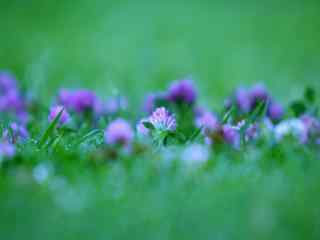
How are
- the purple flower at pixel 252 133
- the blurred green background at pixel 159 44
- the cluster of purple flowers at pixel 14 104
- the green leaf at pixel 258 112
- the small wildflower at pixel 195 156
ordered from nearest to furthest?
1. the small wildflower at pixel 195 156
2. the purple flower at pixel 252 133
3. the green leaf at pixel 258 112
4. the cluster of purple flowers at pixel 14 104
5. the blurred green background at pixel 159 44

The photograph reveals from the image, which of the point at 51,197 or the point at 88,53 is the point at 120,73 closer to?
the point at 88,53

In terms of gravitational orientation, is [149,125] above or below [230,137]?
above

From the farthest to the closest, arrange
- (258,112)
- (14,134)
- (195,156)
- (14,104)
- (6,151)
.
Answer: (14,104) < (258,112) < (14,134) < (6,151) < (195,156)

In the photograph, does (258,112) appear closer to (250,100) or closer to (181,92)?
(250,100)

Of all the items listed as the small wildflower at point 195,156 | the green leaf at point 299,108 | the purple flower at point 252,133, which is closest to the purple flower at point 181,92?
the green leaf at point 299,108

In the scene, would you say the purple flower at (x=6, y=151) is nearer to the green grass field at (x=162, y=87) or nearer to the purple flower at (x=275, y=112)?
the green grass field at (x=162, y=87)

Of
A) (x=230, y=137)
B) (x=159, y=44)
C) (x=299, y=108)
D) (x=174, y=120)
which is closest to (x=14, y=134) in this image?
(x=174, y=120)
